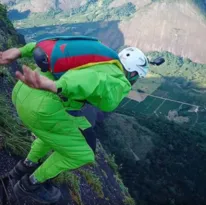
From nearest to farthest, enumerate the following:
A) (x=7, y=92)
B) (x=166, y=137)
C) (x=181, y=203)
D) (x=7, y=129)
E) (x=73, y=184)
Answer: (x=7, y=129) → (x=73, y=184) → (x=7, y=92) → (x=181, y=203) → (x=166, y=137)

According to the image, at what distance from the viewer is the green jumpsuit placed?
11.9 ft

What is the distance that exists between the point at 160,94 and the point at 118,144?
9293 cm

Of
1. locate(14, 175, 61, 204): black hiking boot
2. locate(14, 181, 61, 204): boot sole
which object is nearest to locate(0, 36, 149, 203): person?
locate(14, 175, 61, 204): black hiking boot

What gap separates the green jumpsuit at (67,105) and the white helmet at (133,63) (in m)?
0.38

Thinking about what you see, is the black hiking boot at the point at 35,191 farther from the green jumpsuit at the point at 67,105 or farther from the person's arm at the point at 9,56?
the person's arm at the point at 9,56

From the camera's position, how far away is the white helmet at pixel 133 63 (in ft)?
14.8

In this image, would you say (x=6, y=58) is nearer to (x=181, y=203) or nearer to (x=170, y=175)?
(x=181, y=203)

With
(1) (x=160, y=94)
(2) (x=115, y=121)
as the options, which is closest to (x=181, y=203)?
(2) (x=115, y=121)

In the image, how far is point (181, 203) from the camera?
45250 mm

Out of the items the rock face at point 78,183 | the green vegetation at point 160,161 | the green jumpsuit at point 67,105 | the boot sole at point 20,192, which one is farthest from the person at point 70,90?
the green vegetation at point 160,161

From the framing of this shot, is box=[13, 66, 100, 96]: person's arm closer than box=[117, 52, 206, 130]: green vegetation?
Yes

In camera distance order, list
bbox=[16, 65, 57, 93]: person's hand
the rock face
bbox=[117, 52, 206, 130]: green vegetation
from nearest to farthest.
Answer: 1. bbox=[16, 65, 57, 93]: person's hand
2. the rock face
3. bbox=[117, 52, 206, 130]: green vegetation

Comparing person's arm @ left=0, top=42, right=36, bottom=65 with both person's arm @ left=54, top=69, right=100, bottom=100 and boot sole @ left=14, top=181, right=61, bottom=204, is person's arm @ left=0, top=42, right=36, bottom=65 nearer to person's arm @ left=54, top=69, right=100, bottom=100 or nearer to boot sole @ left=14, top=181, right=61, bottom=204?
person's arm @ left=54, top=69, right=100, bottom=100

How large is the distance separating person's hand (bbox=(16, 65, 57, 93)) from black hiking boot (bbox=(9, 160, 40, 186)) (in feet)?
6.88
